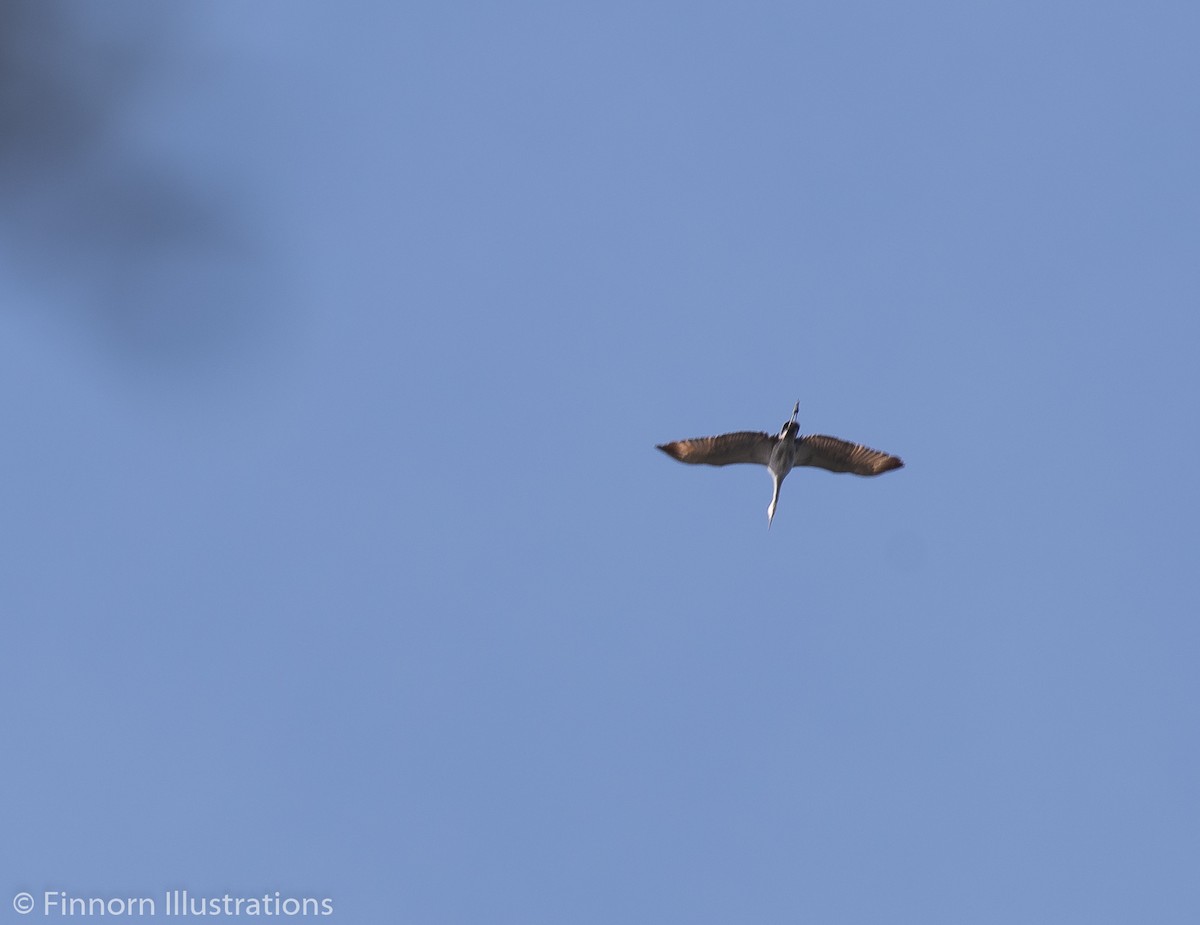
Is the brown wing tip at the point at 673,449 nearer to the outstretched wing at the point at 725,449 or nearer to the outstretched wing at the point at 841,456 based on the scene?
the outstretched wing at the point at 725,449

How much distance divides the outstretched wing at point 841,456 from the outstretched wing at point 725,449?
1133 mm

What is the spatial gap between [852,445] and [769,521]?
3368mm

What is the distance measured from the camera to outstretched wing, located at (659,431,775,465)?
50.8 meters

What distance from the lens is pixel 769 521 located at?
52.4m

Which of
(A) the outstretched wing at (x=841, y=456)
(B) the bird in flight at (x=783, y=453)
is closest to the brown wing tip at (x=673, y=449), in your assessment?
(B) the bird in flight at (x=783, y=453)

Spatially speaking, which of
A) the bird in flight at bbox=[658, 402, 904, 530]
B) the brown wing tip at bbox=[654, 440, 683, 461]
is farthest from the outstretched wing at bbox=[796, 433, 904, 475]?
the brown wing tip at bbox=[654, 440, 683, 461]

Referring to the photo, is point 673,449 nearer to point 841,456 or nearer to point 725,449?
point 725,449

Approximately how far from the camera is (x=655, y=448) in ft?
164

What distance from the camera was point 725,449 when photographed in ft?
170

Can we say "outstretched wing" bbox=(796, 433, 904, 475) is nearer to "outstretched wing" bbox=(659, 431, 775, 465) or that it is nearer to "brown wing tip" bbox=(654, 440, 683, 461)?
"outstretched wing" bbox=(659, 431, 775, 465)

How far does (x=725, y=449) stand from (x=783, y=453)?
1845mm

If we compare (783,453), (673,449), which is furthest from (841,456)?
(673,449)

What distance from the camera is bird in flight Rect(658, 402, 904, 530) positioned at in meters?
51.2

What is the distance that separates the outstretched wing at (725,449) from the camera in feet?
167
